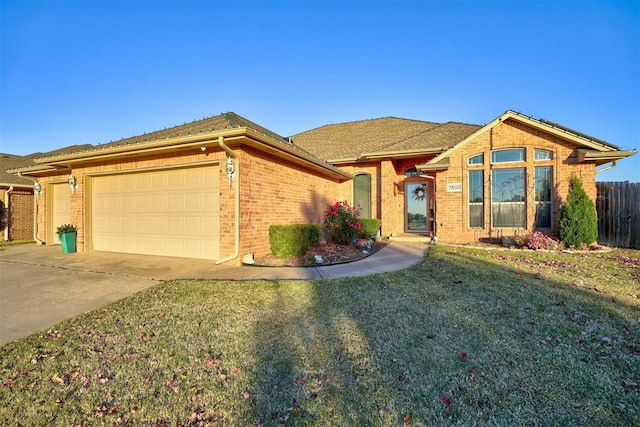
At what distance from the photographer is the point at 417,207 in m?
12.4

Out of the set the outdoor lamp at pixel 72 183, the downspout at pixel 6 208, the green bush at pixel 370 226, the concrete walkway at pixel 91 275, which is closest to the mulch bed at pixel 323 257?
the concrete walkway at pixel 91 275

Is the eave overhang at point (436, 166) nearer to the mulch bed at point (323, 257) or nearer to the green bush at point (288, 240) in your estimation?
the mulch bed at point (323, 257)

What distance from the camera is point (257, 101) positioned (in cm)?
1320

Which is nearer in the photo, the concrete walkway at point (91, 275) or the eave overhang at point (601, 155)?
the concrete walkway at point (91, 275)

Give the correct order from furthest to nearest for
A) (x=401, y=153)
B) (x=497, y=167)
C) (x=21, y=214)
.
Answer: (x=21, y=214) → (x=401, y=153) → (x=497, y=167)

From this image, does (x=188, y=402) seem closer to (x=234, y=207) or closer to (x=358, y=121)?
(x=234, y=207)

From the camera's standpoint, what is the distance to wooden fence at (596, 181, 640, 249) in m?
9.36

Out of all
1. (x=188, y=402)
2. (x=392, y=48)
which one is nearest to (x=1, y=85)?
(x=188, y=402)

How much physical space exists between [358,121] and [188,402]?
55.8ft

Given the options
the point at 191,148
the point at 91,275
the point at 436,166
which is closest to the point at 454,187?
the point at 436,166

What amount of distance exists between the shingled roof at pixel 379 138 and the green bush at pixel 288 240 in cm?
562

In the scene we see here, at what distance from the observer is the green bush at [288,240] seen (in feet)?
24.0

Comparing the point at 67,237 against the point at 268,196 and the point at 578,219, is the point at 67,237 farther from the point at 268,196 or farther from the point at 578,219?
the point at 578,219

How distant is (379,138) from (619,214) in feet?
30.5
